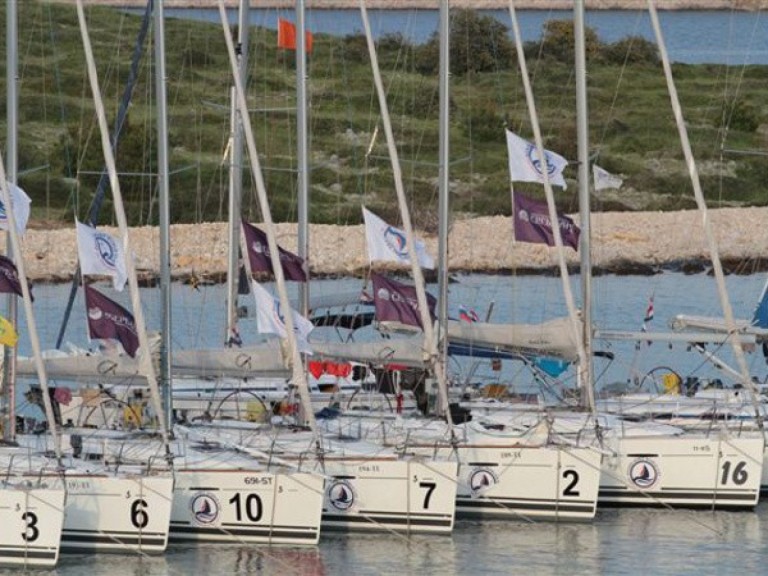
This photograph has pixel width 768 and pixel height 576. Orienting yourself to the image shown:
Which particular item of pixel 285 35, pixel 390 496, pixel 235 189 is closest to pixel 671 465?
pixel 390 496

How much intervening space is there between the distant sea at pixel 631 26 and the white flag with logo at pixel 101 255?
98.3 meters

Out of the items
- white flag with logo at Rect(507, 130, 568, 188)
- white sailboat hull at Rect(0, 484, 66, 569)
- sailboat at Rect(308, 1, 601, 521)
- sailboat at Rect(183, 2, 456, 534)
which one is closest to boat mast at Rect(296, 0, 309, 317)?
white flag with logo at Rect(507, 130, 568, 188)

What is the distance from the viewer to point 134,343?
41.3 m

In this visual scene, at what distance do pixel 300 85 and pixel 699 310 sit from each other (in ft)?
93.6

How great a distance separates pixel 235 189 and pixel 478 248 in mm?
40283

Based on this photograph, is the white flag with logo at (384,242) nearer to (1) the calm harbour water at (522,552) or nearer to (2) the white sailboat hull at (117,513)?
(1) the calm harbour water at (522,552)

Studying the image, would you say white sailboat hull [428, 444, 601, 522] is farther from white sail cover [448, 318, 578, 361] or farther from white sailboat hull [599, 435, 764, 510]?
white sail cover [448, 318, 578, 361]

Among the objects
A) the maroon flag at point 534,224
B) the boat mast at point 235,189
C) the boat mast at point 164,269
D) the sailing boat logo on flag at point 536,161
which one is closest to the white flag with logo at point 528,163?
the sailing boat logo on flag at point 536,161

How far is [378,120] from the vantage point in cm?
9500

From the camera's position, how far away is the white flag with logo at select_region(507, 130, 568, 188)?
151ft

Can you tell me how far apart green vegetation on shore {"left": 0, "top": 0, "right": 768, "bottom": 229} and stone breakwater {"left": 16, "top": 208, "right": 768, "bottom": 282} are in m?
1.45

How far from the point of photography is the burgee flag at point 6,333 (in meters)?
39.2

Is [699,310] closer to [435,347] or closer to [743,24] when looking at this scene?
[435,347]

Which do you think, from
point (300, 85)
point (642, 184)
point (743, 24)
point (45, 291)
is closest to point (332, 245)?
point (45, 291)
